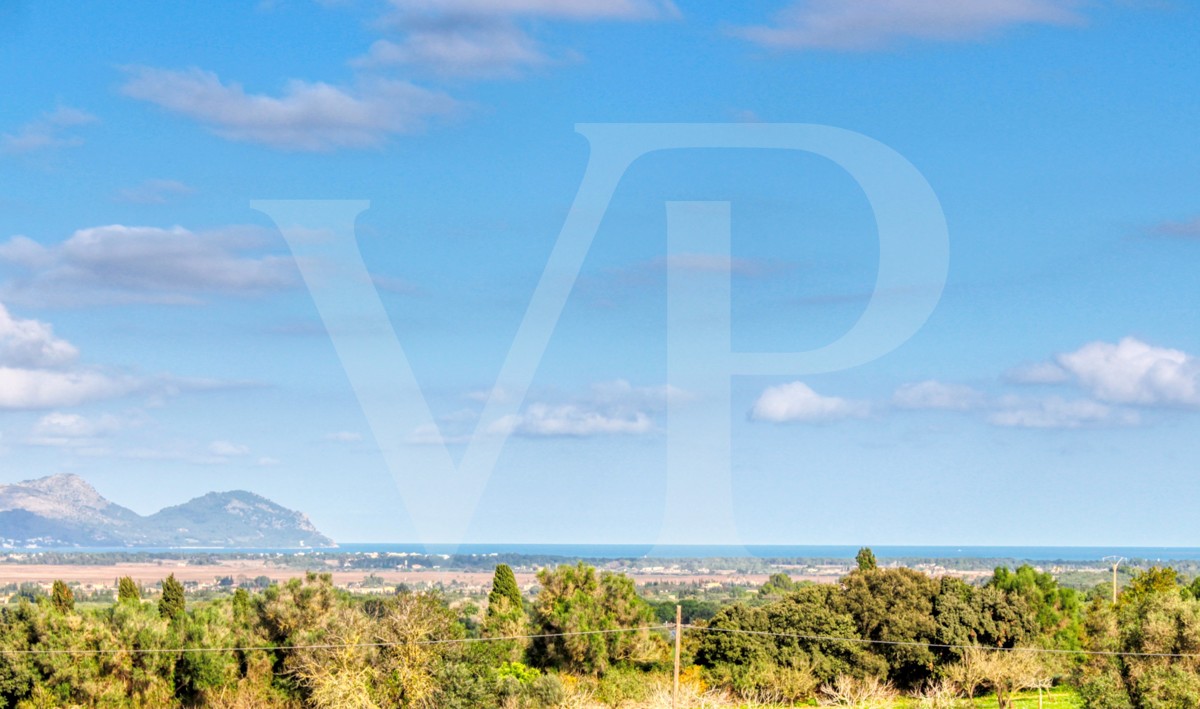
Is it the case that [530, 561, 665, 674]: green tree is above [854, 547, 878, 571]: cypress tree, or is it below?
below

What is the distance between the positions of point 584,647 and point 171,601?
46.9 ft

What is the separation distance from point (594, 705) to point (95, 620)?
51.8ft

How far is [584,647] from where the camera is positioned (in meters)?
44.9

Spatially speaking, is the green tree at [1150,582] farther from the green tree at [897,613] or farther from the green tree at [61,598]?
the green tree at [61,598]

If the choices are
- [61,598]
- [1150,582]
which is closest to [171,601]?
[61,598]

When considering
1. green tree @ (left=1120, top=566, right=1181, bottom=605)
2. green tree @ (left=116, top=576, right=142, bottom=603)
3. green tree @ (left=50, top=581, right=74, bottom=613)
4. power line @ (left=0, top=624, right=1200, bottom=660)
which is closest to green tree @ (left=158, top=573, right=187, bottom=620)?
green tree @ (left=116, top=576, right=142, bottom=603)

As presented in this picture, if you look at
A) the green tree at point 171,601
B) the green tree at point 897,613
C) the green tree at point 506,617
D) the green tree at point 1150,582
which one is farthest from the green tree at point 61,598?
the green tree at point 1150,582

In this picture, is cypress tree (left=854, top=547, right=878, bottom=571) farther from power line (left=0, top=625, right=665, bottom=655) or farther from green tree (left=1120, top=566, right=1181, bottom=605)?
power line (left=0, top=625, right=665, bottom=655)

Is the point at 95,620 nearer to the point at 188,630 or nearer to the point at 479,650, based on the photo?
the point at 188,630

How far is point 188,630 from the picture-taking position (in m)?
41.1

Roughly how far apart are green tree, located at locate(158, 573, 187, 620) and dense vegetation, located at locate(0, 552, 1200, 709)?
0.28ft

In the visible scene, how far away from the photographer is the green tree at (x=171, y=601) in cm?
4384

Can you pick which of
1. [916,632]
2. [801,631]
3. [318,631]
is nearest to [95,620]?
[318,631]

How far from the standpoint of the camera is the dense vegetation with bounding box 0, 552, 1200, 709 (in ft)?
119
